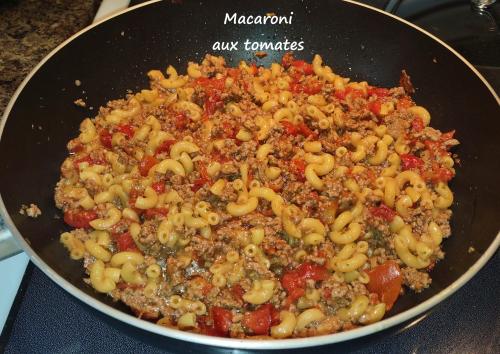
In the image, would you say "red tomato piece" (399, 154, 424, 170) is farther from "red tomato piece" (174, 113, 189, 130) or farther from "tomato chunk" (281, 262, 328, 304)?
"red tomato piece" (174, 113, 189, 130)

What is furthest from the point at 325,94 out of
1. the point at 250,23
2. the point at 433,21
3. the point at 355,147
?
the point at 433,21

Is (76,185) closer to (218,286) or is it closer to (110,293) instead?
(110,293)

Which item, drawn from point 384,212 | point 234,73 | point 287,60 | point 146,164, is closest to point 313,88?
point 287,60

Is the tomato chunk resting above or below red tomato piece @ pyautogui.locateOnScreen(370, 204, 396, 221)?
below

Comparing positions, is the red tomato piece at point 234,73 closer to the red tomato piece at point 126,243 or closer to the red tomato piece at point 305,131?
the red tomato piece at point 305,131

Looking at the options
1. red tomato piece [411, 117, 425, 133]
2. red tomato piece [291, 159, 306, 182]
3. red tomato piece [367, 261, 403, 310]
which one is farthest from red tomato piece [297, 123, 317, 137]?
red tomato piece [367, 261, 403, 310]

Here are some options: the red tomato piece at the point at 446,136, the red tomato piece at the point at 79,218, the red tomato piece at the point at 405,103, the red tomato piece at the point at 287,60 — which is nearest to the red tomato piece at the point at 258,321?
the red tomato piece at the point at 79,218

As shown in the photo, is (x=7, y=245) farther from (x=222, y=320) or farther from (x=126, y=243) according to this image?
(x=222, y=320)
